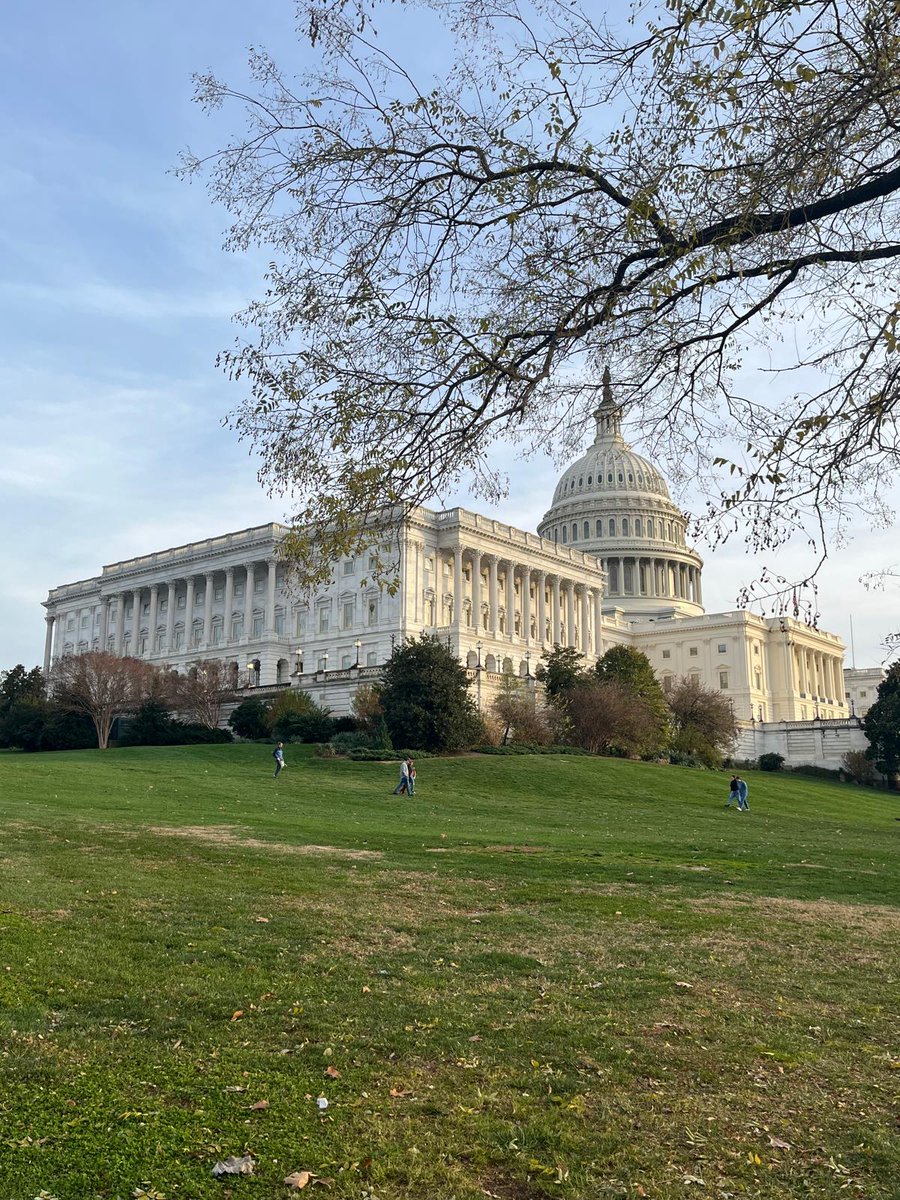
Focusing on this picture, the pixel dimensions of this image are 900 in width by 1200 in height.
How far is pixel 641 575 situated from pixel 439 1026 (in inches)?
5292

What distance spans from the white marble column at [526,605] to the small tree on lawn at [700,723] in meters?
23.3

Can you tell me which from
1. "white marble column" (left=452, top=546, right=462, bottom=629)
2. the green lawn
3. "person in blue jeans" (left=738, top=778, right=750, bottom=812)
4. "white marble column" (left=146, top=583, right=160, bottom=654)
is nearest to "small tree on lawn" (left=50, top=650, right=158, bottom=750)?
"white marble column" (left=452, top=546, right=462, bottom=629)

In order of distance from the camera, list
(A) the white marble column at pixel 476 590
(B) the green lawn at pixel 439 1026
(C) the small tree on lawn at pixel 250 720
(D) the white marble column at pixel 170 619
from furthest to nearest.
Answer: (D) the white marble column at pixel 170 619 < (A) the white marble column at pixel 476 590 < (C) the small tree on lawn at pixel 250 720 < (B) the green lawn at pixel 439 1026

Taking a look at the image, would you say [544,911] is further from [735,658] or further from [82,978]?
[735,658]

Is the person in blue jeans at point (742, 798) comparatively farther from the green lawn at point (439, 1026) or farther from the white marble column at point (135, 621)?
the white marble column at point (135, 621)

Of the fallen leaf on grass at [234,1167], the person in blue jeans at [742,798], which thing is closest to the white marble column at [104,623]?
the person in blue jeans at [742,798]

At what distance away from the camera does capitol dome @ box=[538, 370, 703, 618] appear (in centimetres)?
13812

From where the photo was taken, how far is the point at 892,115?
9445 millimetres

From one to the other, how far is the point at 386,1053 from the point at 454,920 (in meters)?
5.22

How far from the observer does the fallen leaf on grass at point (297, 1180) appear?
5316mm

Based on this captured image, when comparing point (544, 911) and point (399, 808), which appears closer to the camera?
point (544, 911)

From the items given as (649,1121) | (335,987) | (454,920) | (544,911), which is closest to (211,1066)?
(335,987)

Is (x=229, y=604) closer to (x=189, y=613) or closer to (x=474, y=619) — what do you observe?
(x=189, y=613)

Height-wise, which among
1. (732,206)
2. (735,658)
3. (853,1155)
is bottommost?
(853,1155)
